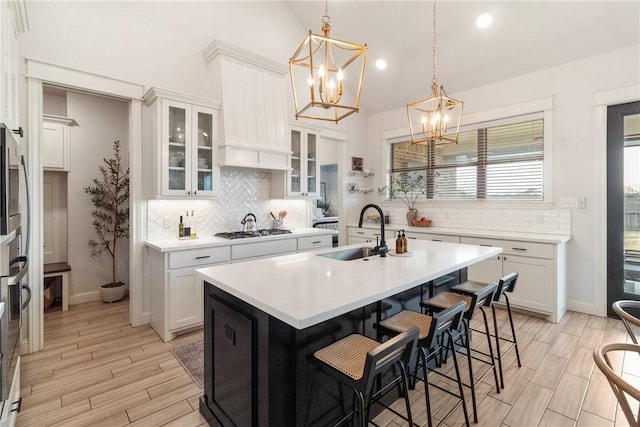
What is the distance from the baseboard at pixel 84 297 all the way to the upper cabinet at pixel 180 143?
197 cm

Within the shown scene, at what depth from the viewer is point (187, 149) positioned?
3.36m

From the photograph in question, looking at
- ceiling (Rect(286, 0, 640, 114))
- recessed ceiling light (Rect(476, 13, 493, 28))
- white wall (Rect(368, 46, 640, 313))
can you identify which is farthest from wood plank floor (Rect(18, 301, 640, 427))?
recessed ceiling light (Rect(476, 13, 493, 28))

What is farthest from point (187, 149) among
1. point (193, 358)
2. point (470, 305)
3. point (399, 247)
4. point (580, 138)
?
point (580, 138)

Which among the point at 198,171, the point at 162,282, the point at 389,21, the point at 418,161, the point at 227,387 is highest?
the point at 389,21

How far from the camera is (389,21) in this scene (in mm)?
4176

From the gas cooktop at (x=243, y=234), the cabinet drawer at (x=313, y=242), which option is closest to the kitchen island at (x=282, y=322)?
the gas cooktop at (x=243, y=234)

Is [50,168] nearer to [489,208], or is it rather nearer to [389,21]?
[389,21]

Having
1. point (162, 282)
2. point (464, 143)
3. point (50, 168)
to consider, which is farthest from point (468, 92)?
point (50, 168)

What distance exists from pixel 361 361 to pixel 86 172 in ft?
14.6

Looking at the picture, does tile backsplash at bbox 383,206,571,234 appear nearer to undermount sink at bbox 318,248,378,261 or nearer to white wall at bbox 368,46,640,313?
white wall at bbox 368,46,640,313

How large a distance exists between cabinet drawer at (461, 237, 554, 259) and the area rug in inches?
128

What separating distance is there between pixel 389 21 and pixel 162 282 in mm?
4127

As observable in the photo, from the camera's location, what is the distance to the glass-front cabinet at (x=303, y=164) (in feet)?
14.3

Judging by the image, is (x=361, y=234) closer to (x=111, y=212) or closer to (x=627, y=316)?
(x=111, y=212)
